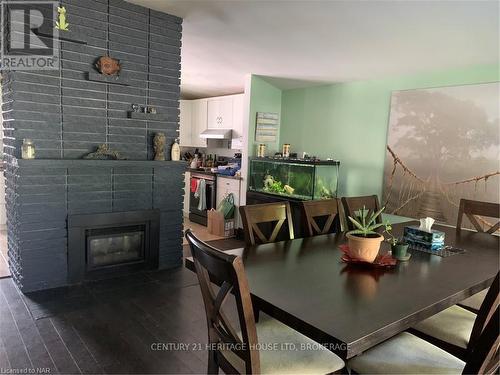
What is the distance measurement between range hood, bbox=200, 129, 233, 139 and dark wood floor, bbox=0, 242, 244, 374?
3.16 meters

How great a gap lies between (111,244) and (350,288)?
2.47m

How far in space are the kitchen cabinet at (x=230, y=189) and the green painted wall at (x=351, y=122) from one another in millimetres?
1028

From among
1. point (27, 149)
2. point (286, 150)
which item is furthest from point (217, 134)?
A: point (27, 149)

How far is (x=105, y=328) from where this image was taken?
2.41m

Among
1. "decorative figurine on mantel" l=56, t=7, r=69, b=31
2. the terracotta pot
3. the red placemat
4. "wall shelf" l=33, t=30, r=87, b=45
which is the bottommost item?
the red placemat

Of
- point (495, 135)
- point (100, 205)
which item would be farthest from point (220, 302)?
point (495, 135)

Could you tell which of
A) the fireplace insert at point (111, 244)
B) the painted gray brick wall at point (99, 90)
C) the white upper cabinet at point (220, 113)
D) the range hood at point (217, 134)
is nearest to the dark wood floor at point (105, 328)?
the fireplace insert at point (111, 244)

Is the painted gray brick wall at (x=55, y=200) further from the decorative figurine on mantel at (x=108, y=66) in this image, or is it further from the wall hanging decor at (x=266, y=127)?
the wall hanging decor at (x=266, y=127)

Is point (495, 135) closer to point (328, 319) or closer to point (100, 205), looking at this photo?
point (328, 319)

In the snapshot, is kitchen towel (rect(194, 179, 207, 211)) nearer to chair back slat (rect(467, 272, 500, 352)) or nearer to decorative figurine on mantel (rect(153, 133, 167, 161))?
decorative figurine on mantel (rect(153, 133, 167, 161))

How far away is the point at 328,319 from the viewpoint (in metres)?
1.18

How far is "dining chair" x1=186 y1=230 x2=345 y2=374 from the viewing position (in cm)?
117

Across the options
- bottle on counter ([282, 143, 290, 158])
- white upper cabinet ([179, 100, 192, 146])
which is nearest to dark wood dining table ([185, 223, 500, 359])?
bottle on counter ([282, 143, 290, 158])

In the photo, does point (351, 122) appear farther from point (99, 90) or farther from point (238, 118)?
point (99, 90)
